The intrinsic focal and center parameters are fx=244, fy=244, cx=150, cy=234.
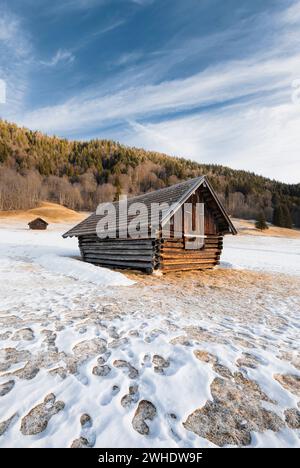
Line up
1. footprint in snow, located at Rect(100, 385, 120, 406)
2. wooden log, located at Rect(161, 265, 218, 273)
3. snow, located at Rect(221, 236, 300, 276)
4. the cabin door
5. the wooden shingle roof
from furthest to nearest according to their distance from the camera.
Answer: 1. snow, located at Rect(221, 236, 300, 276)
2. the cabin door
3. wooden log, located at Rect(161, 265, 218, 273)
4. the wooden shingle roof
5. footprint in snow, located at Rect(100, 385, 120, 406)

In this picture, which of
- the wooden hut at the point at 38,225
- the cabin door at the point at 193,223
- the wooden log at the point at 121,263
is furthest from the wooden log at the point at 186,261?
the wooden hut at the point at 38,225

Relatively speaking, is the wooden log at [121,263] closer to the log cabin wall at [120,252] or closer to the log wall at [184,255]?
the log cabin wall at [120,252]

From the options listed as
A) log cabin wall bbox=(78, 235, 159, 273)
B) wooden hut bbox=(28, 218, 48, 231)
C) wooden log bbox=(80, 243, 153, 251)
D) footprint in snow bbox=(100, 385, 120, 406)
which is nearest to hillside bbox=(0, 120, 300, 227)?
wooden hut bbox=(28, 218, 48, 231)

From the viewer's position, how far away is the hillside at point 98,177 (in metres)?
82.1

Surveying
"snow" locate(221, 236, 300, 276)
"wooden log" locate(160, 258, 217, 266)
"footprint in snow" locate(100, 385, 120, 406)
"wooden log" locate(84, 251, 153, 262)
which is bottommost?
"snow" locate(221, 236, 300, 276)

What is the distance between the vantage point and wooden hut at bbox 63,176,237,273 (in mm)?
11344

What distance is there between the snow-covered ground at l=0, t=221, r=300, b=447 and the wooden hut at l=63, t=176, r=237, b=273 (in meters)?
4.42

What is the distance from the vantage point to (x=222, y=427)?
2594 millimetres

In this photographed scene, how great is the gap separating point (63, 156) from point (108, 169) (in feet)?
74.9

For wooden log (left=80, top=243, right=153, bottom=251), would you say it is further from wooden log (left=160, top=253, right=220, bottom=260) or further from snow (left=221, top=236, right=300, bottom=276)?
snow (left=221, top=236, right=300, bottom=276)

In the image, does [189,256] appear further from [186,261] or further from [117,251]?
[117,251]

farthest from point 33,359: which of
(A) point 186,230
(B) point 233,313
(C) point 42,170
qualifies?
(C) point 42,170

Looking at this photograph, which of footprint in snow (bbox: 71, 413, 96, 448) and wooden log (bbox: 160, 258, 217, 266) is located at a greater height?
wooden log (bbox: 160, 258, 217, 266)

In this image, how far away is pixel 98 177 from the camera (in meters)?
108
